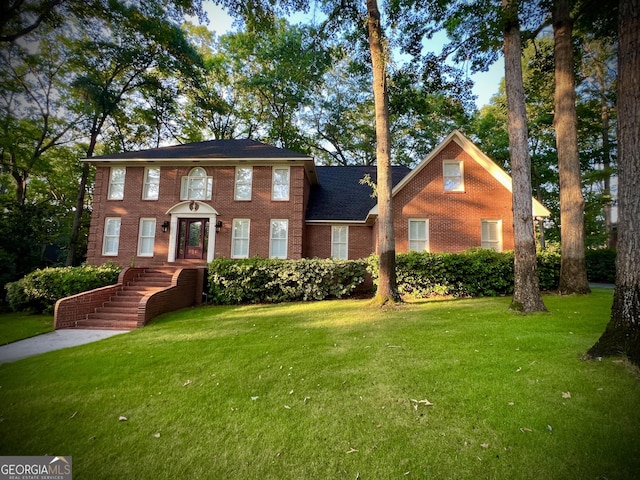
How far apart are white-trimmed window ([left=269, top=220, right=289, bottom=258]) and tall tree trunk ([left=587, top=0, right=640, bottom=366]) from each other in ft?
38.8

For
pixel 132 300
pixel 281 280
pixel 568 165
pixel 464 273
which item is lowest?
pixel 132 300

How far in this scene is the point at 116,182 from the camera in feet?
49.0

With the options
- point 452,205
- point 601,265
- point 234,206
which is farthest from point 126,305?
point 601,265

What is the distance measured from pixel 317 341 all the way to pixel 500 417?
3329 mm

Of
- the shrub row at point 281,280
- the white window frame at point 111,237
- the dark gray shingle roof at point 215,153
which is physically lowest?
the shrub row at point 281,280

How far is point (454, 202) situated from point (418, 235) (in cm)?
230

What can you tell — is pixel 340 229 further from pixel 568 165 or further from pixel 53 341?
pixel 53 341

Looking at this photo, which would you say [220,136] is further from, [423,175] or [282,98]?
[423,175]

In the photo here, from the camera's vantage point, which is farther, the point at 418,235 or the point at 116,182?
the point at 116,182

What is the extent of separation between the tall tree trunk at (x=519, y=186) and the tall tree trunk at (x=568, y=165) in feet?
12.8

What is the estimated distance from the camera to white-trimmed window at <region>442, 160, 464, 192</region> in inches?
512

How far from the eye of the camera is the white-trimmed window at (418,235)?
1281 cm

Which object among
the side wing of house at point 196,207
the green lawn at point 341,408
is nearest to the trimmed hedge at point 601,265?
the green lawn at point 341,408

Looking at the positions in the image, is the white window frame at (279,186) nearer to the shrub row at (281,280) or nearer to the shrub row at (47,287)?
the shrub row at (281,280)
